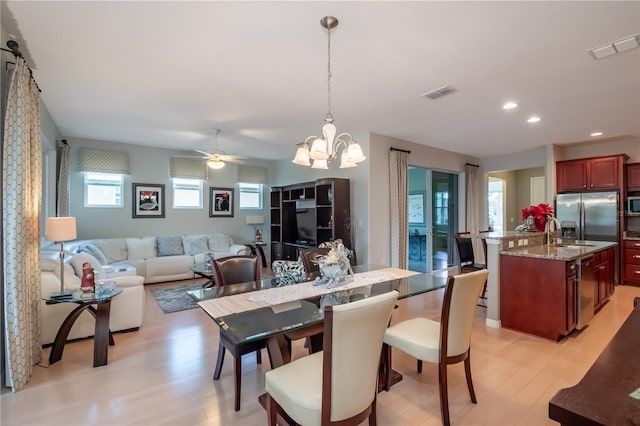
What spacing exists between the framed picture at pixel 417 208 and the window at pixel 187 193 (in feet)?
16.2

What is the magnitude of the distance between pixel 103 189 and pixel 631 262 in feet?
32.6

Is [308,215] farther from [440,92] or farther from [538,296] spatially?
[538,296]

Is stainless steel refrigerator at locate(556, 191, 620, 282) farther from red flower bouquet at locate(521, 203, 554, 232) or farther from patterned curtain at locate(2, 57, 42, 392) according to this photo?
patterned curtain at locate(2, 57, 42, 392)

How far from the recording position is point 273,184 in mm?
8023

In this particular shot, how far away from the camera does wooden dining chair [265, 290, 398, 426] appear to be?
1.31 metres

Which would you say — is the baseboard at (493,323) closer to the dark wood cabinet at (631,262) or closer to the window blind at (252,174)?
the dark wood cabinet at (631,262)

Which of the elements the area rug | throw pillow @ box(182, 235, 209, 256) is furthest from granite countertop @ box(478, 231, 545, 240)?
throw pillow @ box(182, 235, 209, 256)

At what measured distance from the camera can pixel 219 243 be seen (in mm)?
6750

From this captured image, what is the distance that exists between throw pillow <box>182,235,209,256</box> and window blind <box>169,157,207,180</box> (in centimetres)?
137

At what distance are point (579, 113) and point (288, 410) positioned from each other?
202 inches

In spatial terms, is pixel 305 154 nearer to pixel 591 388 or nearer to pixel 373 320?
pixel 373 320

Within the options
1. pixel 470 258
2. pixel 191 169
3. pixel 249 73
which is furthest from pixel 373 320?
pixel 191 169

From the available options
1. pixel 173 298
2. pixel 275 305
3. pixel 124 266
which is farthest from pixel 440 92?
pixel 124 266

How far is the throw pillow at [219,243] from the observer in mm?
6641
